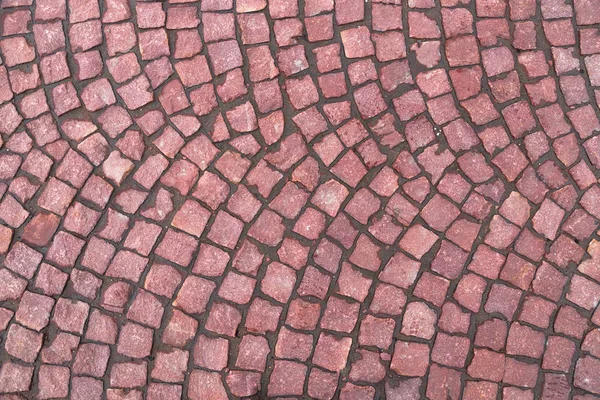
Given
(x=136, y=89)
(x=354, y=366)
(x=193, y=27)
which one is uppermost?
(x=193, y=27)

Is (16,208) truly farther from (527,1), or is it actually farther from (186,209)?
(527,1)

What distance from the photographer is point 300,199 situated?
3627 mm

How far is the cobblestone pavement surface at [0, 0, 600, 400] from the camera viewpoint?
3.50 meters

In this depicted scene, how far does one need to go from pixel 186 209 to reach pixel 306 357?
3.70 feet

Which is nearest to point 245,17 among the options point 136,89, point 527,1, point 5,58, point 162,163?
point 136,89

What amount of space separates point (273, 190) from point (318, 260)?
1.64ft

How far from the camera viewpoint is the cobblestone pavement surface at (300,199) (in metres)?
3.50

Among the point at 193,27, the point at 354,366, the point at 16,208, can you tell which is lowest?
the point at 354,366

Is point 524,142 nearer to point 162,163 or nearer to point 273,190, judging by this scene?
point 273,190

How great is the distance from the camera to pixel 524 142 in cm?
366

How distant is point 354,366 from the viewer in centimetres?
349

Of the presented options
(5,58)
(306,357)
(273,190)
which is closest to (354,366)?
(306,357)

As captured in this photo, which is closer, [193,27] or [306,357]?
[306,357]

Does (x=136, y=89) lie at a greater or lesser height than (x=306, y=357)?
greater
